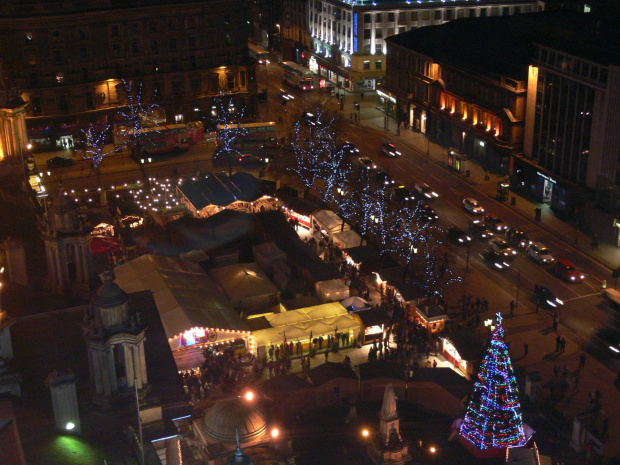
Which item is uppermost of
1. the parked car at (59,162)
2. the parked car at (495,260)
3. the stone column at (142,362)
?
the stone column at (142,362)

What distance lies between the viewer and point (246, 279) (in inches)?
2127

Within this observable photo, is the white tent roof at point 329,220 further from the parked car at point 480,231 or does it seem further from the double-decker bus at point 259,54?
the double-decker bus at point 259,54

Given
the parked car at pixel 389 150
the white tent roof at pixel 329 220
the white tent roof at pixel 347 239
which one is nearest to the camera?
the white tent roof at pixel 347 239

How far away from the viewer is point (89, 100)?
9406cm

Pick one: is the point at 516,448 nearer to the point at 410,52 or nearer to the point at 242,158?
the point at 242,158

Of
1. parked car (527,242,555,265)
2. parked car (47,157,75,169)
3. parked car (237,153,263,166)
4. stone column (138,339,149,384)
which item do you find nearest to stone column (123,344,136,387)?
stone column (138,339,149,384)

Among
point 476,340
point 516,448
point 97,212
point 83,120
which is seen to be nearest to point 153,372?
point 516,448

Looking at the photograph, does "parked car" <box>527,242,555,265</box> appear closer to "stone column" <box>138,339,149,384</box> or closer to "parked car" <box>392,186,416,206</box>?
"parked car" <box>392,186,416,206</box>

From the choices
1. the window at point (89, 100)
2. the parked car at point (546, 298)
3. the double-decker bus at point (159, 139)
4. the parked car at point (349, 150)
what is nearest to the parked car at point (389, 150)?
the parked car at point (349, 150)

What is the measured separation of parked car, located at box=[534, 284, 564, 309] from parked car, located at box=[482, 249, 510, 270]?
5226 millimetres

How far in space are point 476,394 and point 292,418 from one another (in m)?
8.39

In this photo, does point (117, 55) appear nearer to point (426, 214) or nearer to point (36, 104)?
point (36, 104)

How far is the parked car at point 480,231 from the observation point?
66.5 meters

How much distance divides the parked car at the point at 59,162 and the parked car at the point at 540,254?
4499cm
